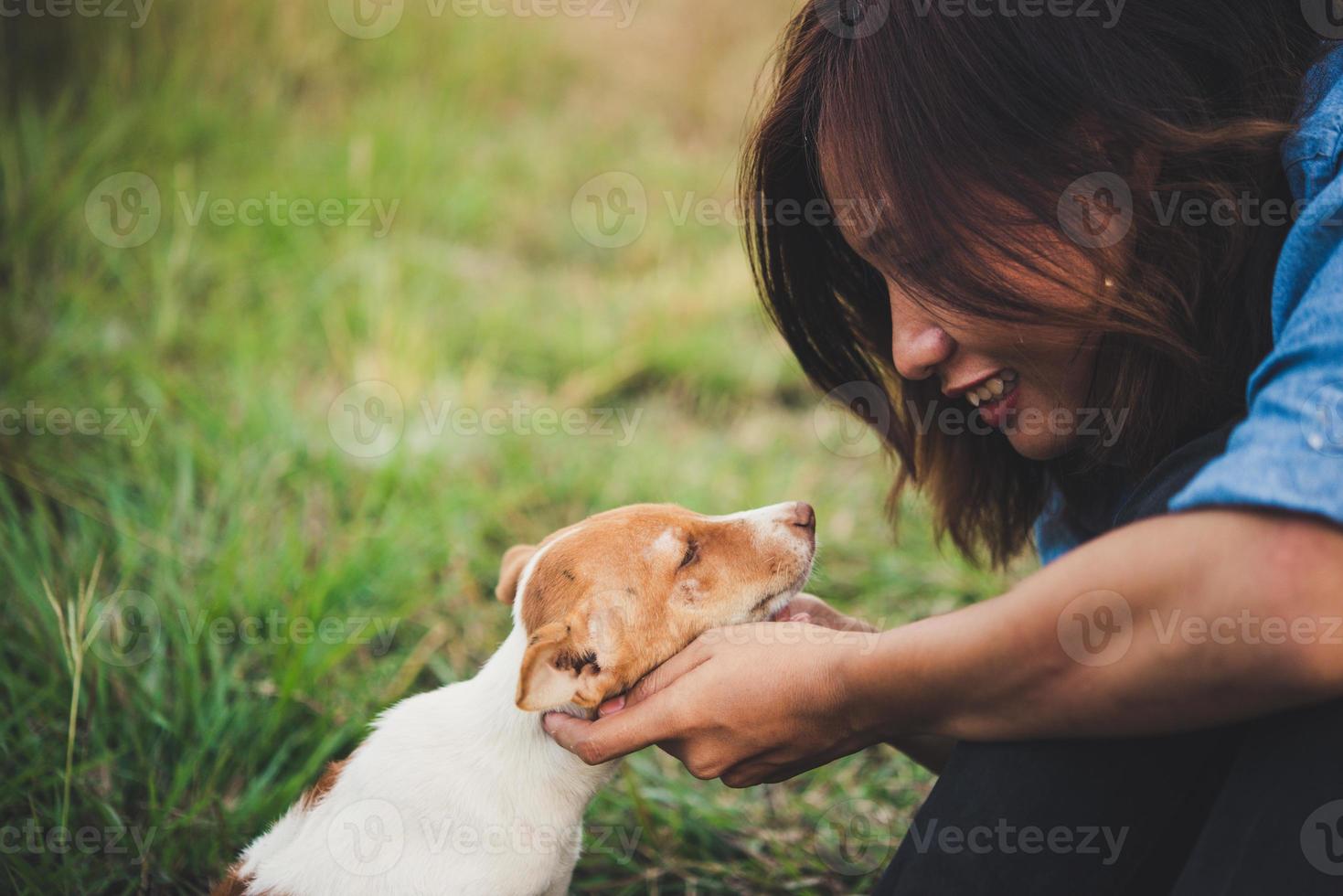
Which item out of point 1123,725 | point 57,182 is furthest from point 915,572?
point 57,182

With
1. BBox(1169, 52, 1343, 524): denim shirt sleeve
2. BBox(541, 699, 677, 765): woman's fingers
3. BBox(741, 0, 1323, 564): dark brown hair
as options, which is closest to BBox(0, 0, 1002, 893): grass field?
BBox(541, 699, 677, 765): woman's fingers

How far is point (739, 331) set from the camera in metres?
5.26

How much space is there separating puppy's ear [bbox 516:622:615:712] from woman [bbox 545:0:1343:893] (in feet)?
0.22

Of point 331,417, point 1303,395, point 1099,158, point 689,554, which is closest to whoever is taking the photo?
point 1303,395

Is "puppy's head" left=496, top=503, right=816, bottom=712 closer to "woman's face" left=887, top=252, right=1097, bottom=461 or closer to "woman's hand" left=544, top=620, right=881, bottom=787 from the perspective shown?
"woman's hand" left=544, top=620, right=881, bottom=787

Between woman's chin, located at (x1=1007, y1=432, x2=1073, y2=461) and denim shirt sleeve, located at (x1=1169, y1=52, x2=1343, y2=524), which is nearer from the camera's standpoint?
denim shirt sleeve, located at (x1=1169, y1=52, x2=1343, y2=524)

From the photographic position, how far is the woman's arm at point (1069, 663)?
132cm

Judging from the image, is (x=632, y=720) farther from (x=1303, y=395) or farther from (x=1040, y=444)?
(x=1303, y=395)

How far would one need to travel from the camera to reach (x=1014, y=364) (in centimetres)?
199

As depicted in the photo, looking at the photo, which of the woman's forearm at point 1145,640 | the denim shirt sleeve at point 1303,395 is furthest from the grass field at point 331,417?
the denim shirt sleeve at point 1303,395

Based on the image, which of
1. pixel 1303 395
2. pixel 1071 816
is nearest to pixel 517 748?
pixel 1071 816

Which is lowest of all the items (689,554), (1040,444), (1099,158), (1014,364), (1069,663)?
(689,554)

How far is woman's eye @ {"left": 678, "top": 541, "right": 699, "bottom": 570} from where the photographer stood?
2.20 metres

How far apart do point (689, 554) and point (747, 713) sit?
489 mm
